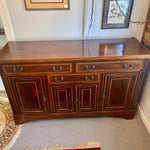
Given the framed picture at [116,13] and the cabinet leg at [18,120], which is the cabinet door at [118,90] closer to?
the framed picture at [116,13]

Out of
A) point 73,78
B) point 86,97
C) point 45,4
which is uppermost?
point 45,4

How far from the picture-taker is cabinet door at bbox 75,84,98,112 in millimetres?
1607

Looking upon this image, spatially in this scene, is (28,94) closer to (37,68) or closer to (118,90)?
(37,68)

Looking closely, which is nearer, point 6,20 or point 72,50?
point 72,50

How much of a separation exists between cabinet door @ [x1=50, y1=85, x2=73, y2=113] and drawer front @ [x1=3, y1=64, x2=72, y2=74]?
211mm

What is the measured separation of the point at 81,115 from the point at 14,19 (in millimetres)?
1342

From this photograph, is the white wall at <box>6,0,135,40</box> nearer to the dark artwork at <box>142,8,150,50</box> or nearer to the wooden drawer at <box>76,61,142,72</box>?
the dark artwork at <box>142,8,150,50</box>

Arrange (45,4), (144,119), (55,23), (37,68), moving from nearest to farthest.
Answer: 1. (37,68)
2. (45,4)
3. (55,23)
4. (144,119)

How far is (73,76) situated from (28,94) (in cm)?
53

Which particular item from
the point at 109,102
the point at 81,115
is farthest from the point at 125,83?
the point at 81,115

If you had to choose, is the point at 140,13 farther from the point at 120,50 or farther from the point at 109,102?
the point at 109,102

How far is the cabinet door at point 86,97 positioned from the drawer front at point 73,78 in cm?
8

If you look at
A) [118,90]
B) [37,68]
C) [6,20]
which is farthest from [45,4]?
[118,90]

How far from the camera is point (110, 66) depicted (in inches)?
58.0
